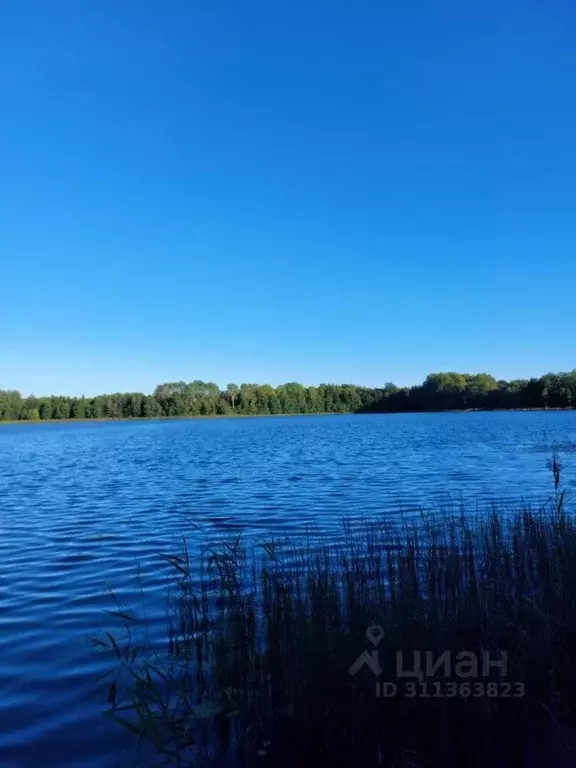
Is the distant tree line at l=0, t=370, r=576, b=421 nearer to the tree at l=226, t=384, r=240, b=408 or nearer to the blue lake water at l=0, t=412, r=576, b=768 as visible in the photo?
the tree at l=226, t=384, r=240, b=408

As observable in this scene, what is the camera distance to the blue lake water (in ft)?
18.6

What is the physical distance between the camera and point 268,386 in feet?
557

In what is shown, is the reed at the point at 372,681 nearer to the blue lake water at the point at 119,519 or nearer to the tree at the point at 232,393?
the blue lake water at the point at 119,519

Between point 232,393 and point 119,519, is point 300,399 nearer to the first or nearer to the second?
point 232,393

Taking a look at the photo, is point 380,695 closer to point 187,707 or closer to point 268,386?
point 187,707

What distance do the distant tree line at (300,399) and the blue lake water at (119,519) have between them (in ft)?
325

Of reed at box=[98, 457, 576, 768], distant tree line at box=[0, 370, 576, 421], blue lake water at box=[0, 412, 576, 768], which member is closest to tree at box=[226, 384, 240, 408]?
distant tree line at box=[0, 370, 576, 421]

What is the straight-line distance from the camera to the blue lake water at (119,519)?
5676mm

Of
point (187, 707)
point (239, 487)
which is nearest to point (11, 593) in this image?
point (187, 707)

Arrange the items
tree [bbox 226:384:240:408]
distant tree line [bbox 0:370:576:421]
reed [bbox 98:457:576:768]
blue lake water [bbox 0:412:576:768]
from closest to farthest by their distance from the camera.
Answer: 1. reed [bbox 98:457:576:768]
2. blue lake water [bbox 0:412:576:768]
3. distant tree line [bbox 0:370:576:421]
4. tree [bbox 226:384:240:408]

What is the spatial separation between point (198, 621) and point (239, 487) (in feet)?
44.7

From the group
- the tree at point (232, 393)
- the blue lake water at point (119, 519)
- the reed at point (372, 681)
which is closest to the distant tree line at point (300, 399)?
the tree at point (232, 393)

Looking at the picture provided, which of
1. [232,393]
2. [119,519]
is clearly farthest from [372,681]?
[232,393]

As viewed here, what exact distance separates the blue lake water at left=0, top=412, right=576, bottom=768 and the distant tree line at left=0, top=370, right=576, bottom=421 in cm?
9919
